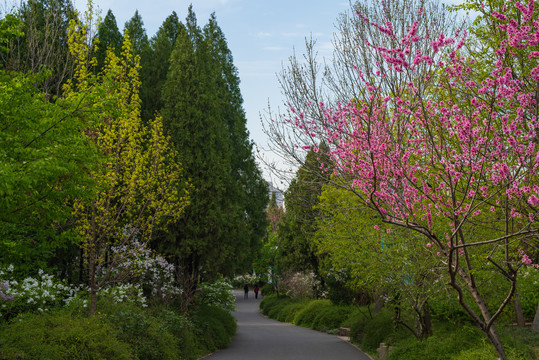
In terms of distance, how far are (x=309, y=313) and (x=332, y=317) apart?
153 inches

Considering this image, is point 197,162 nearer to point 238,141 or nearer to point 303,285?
point 238,141

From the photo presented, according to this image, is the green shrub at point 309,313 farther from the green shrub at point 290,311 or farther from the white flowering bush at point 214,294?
the white flowering bush at point 214,294

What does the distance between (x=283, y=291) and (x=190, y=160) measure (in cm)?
2630

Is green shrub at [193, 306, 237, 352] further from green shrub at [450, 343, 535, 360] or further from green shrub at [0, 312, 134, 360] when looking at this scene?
green shrub at [450, 343, 535, 360]

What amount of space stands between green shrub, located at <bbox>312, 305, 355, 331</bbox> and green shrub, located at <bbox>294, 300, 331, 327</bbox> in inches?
61.3

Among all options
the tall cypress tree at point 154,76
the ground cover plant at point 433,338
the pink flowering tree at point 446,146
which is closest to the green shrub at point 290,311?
the ground cover plant at point 433,338

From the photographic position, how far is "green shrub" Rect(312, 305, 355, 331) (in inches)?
1058

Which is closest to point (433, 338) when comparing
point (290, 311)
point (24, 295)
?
point (24, 295)

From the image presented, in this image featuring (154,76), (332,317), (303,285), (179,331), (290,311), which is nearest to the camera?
(179,331)

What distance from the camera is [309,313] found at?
1223 inches

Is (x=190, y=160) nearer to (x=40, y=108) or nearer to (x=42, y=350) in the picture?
(x=40, y=108)

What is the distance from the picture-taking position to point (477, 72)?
43.6 ft

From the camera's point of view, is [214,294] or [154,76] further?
[154,76]

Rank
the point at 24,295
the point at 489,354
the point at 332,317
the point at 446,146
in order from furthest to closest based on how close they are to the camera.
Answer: the point at 332,317 < the point at 24,295 < the point at 489,354 < the point at 446,146
